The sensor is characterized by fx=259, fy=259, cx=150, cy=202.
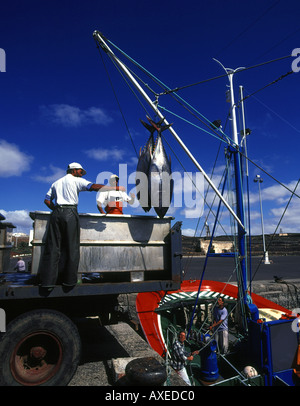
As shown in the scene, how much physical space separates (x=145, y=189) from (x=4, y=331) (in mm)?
2888

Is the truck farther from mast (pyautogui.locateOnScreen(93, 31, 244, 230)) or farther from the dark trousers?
mast (pyautogui.locateOnScreen(93, 31, 244, 230))

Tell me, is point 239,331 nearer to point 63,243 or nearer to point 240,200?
point 240,200

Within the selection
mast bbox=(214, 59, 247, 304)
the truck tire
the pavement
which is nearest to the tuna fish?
the truck tire

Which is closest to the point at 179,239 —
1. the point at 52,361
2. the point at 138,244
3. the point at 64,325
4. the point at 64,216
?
the point at 138,244

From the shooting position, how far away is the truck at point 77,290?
10.7 ft

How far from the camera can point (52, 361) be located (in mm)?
3496

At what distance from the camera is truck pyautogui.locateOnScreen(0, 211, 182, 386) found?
3.27 metres

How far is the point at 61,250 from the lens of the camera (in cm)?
350

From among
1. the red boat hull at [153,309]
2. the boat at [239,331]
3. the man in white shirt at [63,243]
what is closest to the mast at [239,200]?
the boat at [239,331]

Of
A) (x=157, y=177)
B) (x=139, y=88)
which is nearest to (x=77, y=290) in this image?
(x=157, y=177)

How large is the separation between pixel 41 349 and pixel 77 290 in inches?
34.0

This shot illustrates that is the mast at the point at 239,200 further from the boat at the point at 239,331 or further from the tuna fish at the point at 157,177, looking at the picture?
the tuna fish at the point at 157,177

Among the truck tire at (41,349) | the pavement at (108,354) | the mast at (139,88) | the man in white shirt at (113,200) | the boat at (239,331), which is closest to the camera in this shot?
the truck tire at (41,349)

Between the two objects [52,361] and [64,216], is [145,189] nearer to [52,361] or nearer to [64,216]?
[64,216]
